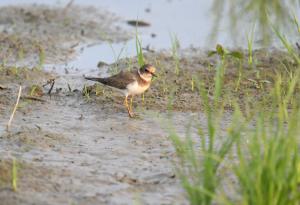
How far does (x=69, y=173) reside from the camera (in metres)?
5.49

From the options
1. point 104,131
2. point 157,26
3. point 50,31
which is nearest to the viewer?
point 104,131

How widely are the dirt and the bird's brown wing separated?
9.7 inches

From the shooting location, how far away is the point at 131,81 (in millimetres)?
7449

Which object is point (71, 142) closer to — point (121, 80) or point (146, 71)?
point (121, 80)

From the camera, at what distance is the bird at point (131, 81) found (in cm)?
745

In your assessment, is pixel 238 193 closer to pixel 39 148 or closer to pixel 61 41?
pixel 39 148

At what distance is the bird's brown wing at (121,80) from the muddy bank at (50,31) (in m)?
1.50

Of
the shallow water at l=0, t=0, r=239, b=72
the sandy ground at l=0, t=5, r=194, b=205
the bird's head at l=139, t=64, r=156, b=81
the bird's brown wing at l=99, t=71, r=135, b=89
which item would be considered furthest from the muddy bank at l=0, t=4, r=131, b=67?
the bird's head at l=139, t=64, r=156, b=81

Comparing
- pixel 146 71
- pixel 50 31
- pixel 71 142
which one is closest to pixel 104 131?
pixel 71 142

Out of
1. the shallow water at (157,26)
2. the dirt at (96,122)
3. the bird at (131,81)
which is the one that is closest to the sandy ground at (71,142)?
the dirt at (96,122)

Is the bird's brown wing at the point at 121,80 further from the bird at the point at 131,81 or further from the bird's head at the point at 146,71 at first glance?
the bird's head at the point at 146,71

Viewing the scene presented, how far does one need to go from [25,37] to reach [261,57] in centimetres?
330

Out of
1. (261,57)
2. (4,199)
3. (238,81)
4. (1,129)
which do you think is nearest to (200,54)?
(261,57)

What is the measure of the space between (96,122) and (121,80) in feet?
2.23
